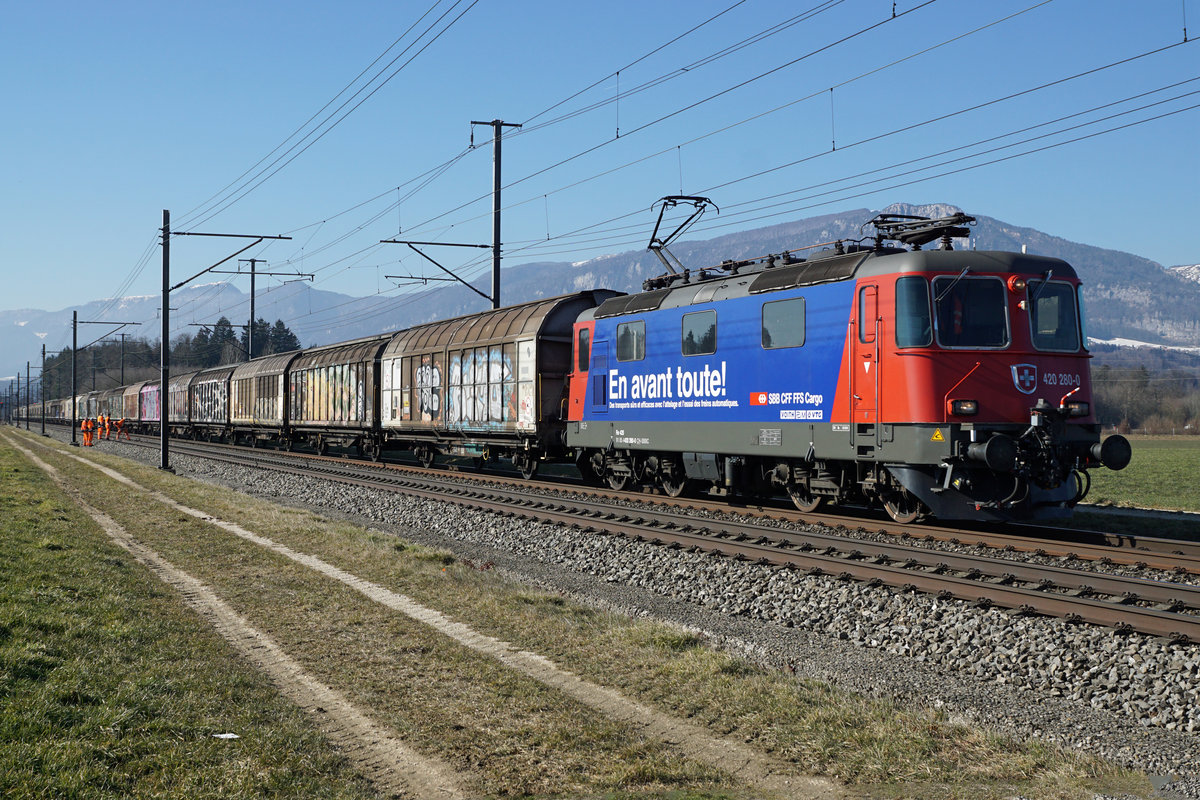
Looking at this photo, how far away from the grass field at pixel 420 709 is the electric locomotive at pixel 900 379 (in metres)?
6.05

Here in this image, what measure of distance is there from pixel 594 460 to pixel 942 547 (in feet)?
35.5

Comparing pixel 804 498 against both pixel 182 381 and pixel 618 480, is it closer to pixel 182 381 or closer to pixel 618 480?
pixel 618 480

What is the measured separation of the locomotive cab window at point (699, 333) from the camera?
17578 millimetres

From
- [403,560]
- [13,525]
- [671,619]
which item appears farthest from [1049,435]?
[13,525]

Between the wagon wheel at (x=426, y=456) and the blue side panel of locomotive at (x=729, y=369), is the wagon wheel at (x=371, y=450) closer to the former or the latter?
the wagon wheel at (x=426, y=456)

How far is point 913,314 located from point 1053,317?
2303mm

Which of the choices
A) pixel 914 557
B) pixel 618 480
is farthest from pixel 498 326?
pixel 914 557

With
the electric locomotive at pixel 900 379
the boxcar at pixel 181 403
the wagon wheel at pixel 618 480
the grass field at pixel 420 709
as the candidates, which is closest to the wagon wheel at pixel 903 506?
the electric locomotive at pixel 900 379

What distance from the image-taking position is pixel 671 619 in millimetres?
9859

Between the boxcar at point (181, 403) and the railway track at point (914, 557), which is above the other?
the boxcar at point (181, 403)

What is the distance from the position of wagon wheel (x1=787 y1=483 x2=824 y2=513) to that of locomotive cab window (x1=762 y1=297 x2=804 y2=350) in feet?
8.35

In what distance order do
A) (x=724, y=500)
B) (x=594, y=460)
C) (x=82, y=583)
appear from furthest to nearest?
(x=594, y=460), (x=724, y=500), (x=82, y=583)

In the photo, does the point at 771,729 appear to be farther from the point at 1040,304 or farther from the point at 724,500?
the point at 724,500

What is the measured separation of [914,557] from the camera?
39.1 ft
